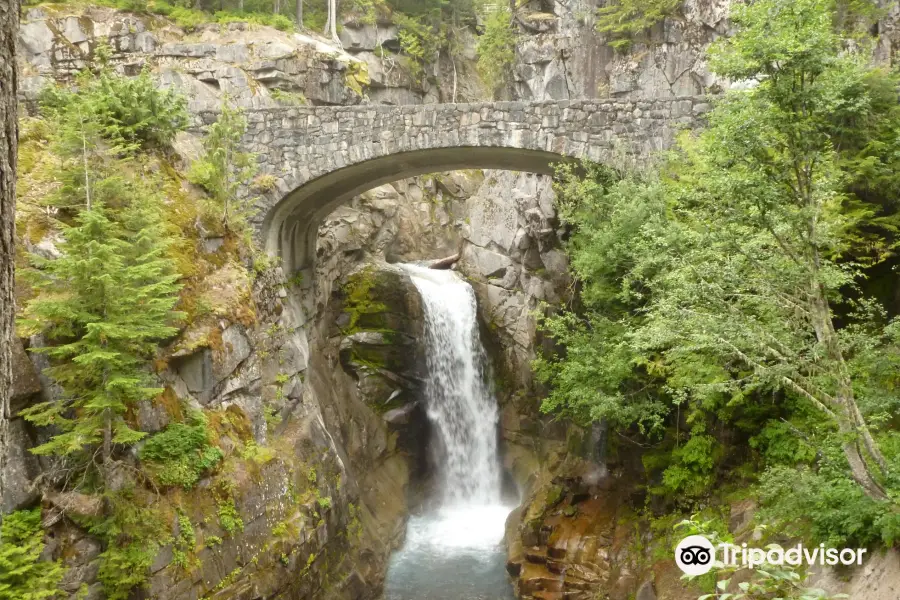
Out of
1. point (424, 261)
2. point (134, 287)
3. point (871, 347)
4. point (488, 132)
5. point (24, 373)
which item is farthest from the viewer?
point (424, 261)

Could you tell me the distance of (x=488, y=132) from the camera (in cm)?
1388

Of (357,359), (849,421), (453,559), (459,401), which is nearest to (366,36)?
(357,359)

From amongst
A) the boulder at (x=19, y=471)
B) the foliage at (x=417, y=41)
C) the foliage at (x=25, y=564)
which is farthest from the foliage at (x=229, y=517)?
the foliage at (x=417, y=41)

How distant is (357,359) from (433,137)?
831 cm

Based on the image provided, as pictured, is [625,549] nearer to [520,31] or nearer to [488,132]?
[488,132]

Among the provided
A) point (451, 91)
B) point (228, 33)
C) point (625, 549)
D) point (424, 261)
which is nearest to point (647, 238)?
point (625, 549)

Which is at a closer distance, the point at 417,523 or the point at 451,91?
the point at 417,523

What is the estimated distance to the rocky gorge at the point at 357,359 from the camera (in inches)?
371

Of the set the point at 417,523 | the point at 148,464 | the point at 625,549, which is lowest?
the point at 417,523

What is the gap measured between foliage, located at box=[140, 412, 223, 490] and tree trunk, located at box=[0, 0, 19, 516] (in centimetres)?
692

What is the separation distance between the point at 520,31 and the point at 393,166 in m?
11.2

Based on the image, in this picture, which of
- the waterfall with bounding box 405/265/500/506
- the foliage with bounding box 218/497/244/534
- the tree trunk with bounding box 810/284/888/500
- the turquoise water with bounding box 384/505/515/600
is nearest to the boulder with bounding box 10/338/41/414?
the foliage with bounding box 218/497/244/534

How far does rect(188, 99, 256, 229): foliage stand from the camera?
496 inches
